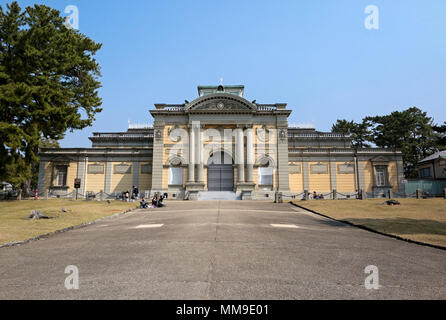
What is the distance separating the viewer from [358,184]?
3522 centimetres

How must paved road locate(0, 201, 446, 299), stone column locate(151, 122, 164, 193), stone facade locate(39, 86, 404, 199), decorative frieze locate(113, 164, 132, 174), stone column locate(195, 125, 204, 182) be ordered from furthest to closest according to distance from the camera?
decorative frieze locate(113, 164, 132, 174) → stone facade locate(39, 86, 404, 199) → stone column locate(151, 122, 164, 193) → stone column locate(195, 125, 204, 182) → paved road locate(0, 201, 446, 299)

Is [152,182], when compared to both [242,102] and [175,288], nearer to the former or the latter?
[242,102]

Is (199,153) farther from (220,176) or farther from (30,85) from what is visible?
(30,85)

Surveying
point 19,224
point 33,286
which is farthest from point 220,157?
point 33,286

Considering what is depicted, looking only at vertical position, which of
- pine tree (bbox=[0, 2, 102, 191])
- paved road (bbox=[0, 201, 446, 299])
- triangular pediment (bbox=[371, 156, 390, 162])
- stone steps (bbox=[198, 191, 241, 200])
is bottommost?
paved road (bbox=[0, 201, 446, 299])

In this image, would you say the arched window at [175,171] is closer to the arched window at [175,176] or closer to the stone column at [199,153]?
the arched window at [175,176]

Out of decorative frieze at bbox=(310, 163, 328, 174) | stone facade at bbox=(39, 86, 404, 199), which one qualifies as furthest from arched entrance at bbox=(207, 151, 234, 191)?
decorative frieze at bbox=(310, 163, 328, 174)

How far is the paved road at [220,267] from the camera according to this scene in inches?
156

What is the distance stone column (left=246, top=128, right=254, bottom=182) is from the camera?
110 feet

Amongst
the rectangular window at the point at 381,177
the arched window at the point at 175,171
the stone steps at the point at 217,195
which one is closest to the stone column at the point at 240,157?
the stone steps at the point at 217,195

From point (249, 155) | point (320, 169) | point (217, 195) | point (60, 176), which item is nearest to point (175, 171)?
point (217, 195)

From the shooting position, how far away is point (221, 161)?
35719mm

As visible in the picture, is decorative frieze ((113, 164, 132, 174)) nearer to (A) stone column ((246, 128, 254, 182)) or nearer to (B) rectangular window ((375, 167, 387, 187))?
(A) stone column ((246, 128, 254, 182))
